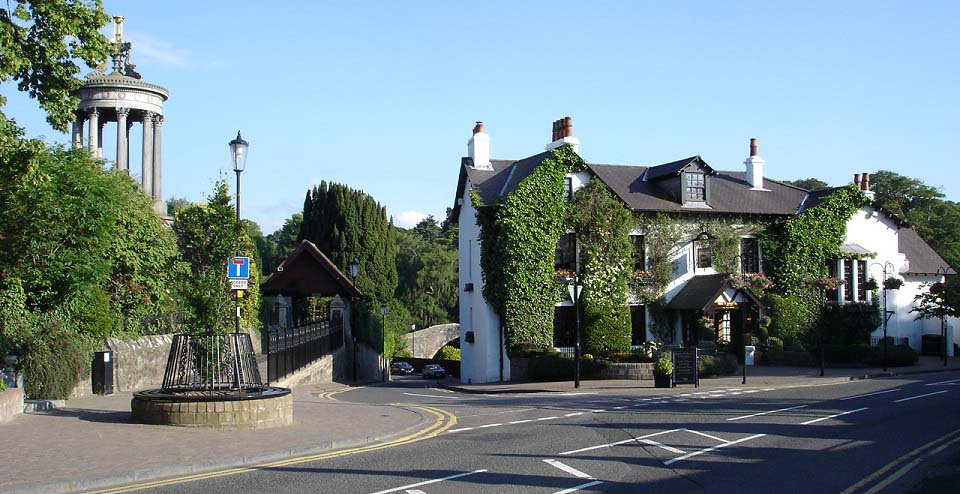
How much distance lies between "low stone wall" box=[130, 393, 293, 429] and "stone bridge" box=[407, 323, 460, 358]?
53793 millimetres

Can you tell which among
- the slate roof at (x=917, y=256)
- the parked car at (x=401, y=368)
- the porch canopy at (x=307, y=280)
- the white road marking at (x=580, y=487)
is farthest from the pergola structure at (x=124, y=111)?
the slate roof at (x=917, y=256)

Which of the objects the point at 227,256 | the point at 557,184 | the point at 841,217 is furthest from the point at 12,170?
the point at 841,217

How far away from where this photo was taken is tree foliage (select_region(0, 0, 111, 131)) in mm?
13977

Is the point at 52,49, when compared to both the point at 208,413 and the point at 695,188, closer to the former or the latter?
the point at 208,413

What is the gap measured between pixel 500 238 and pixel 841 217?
→ 17.2 metres

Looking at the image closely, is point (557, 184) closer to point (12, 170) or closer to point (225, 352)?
point (225, 352)

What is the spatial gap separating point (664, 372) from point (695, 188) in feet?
44.1

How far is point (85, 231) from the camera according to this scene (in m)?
22.5

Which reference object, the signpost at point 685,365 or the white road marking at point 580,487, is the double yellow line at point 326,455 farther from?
the signpost at point 685,365

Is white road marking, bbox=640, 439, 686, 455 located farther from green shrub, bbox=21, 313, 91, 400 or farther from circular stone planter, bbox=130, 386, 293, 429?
green shrub, bbox=21, 313, 91, 400

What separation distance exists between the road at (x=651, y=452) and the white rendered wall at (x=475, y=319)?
1327 centimetres

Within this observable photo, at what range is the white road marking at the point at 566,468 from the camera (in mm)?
10984

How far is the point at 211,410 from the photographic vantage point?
14867 millimetres

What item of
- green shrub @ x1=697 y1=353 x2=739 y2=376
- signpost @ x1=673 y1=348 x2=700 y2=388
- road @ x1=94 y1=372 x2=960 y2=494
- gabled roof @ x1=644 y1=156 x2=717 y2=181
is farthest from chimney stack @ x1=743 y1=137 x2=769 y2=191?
road @ x1=94 y1=372 x2=960 y2=494
